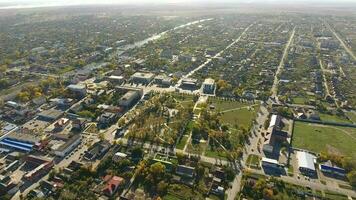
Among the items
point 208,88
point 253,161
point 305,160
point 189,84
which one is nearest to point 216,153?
point 253,161

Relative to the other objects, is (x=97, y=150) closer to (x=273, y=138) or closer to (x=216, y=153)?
(x=216, y=153)

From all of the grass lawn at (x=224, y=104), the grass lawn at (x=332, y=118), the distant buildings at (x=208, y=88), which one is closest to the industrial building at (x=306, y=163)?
the grass lawn at (x=332, y=118)

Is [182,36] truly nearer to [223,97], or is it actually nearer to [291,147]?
[223,97]

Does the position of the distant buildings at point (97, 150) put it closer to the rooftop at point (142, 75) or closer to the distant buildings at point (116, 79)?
the distant buildings at point (116, 79)

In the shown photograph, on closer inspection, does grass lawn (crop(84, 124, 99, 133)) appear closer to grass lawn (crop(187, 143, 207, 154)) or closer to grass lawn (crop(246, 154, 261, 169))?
grass lawn (crop(187, 143, 207, 154))

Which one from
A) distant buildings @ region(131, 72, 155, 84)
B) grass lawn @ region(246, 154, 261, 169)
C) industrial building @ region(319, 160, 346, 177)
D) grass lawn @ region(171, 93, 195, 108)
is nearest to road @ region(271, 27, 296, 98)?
grass lawn @ region(171, 93, 195, 108)

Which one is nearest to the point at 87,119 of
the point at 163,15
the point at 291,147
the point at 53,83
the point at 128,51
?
the point at 53,83
